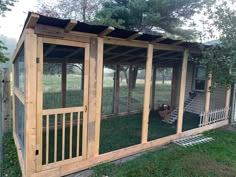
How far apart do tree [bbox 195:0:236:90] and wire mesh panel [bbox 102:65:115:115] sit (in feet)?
10.1

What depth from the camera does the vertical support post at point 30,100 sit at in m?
2.67

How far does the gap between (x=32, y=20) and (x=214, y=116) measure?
5.71 meters

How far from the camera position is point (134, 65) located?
6.84 m

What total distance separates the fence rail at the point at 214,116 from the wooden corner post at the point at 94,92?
3.50 metres

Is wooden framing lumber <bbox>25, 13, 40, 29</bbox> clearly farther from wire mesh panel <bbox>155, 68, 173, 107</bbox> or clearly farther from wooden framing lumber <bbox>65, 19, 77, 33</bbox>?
Result: wire mesh panel <bbox>155, 68, 173, 107</bbox>

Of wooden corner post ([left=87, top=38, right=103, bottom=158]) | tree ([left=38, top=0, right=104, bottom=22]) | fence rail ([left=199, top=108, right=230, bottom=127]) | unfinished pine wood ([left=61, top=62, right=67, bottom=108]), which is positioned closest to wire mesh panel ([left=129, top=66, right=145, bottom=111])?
fence rail ([left=199, top=108, right=230, bottom=127])

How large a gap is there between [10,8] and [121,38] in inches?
196

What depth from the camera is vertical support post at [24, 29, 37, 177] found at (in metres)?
2.67

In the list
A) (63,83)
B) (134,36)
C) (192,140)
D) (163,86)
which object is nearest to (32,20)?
(134,36)

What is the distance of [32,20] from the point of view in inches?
96.3

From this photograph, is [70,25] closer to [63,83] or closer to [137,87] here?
[63,83]

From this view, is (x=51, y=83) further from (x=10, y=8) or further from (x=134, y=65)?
(x=10, y=8)

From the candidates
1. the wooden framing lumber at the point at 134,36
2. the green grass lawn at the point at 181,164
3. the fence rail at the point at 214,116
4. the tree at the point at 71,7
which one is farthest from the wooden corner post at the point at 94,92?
the tree at the point at 71,7

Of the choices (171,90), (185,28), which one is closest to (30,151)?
(171,90)
